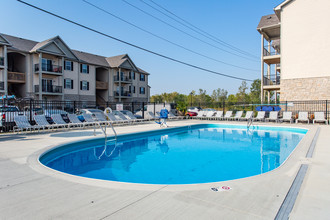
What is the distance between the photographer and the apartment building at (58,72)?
23578 millimetres

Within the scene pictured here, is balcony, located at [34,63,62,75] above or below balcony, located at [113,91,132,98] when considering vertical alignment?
above

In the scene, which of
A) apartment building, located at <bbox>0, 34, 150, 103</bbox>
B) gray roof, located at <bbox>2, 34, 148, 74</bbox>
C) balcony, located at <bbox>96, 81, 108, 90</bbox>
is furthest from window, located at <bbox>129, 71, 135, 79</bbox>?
balcony, located at <bbox>96, 81, 108, 90</bbox>

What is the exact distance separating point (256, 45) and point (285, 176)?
27666 mm

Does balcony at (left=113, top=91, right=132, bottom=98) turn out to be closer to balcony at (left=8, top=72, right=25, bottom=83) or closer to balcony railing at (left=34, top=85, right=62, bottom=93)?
balcony railing at (left=34, top=85, right=62, bottom=93)

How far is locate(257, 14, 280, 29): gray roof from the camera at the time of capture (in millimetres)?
22203

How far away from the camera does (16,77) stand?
2333cm

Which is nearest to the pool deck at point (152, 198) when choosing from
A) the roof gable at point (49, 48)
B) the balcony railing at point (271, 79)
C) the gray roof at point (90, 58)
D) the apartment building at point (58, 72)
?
the balcony railing at point (271, 79)

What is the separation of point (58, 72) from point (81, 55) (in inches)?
217

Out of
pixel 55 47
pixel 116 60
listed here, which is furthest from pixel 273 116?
pixel 116 60

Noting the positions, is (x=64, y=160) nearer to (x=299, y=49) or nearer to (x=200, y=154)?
(x=200, y=154)

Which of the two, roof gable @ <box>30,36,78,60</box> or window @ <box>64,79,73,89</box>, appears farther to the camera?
window @ <box>64,79,73,89</box>

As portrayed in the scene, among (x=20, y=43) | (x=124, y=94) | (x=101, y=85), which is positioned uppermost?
(x=20, y=43)

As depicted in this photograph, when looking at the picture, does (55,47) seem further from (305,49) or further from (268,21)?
(305,49)

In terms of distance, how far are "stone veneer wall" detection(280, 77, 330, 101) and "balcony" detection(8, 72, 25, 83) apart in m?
→ 26.4
